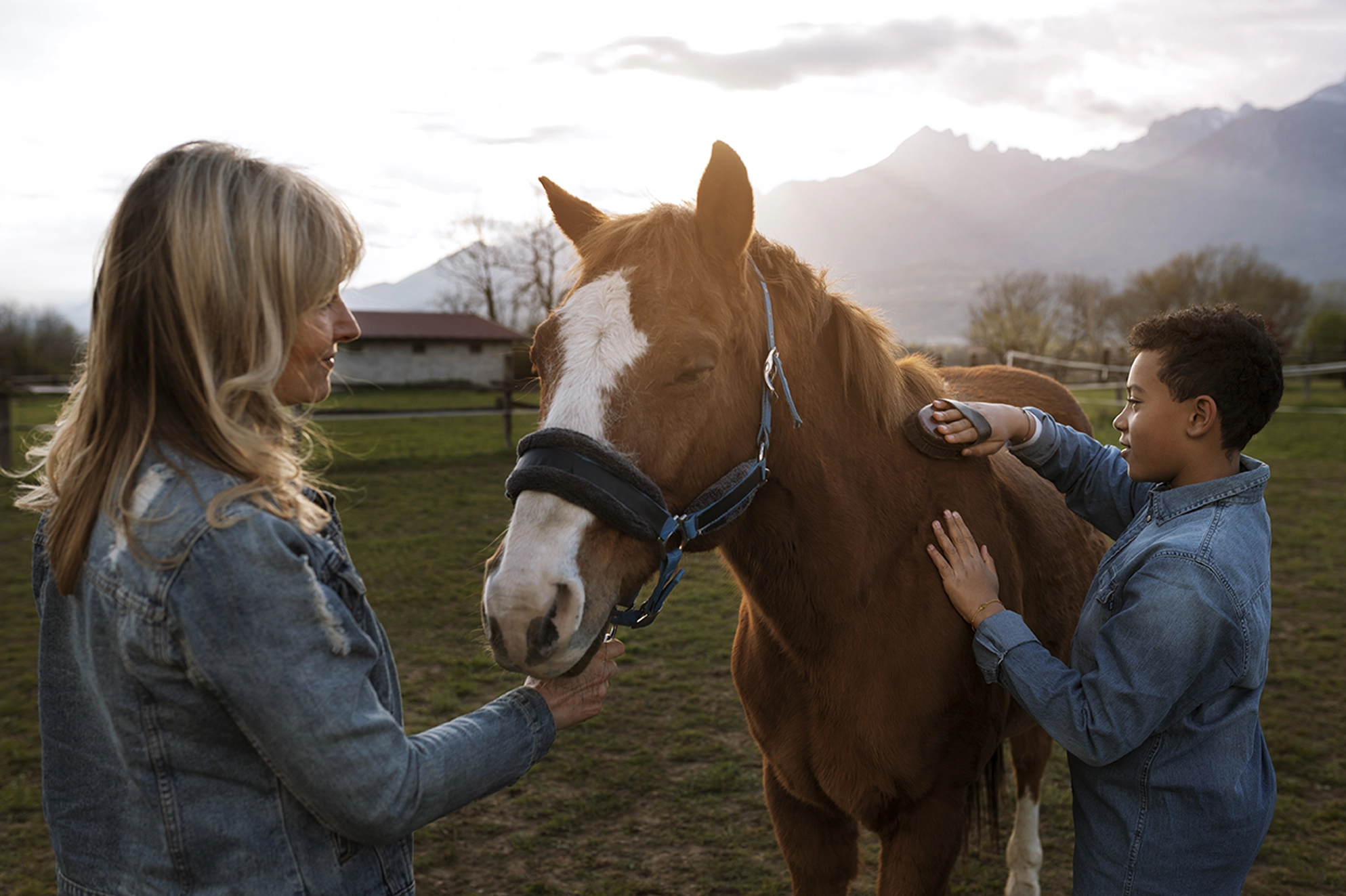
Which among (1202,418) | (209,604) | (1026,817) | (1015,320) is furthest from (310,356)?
(1015,320)

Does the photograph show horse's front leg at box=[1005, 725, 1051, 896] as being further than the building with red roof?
No

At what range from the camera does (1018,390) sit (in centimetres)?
367

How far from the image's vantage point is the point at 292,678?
42.4 inches

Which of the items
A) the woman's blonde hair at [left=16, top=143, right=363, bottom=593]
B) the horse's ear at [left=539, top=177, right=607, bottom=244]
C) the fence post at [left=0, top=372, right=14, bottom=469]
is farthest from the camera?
the fence post at [left=0, top=372, right=14, bottom=469]

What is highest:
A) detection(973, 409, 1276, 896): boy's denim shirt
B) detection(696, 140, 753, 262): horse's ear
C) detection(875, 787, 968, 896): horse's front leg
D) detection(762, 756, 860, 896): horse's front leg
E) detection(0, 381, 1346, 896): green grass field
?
detection(696, 140, 753, 262): horse's ear

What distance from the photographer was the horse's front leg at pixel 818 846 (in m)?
2.45

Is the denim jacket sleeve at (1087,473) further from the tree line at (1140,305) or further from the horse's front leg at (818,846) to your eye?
the tree line at (1140,305)

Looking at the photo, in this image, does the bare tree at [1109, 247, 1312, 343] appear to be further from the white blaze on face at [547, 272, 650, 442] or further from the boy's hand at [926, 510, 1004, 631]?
the white blaze on face at [547, 272, 650, 442]

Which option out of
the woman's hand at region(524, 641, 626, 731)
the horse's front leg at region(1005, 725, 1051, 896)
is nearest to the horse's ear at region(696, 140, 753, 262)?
the woman's hand at region(524, 641, 626, 731)

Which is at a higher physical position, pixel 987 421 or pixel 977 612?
pixel 987 421

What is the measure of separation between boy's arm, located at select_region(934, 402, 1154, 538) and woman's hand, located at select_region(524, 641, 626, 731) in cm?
116

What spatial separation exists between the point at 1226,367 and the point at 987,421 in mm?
590

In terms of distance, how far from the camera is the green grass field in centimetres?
339

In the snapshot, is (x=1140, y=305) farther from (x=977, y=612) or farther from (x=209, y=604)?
(x=209, y=604)
